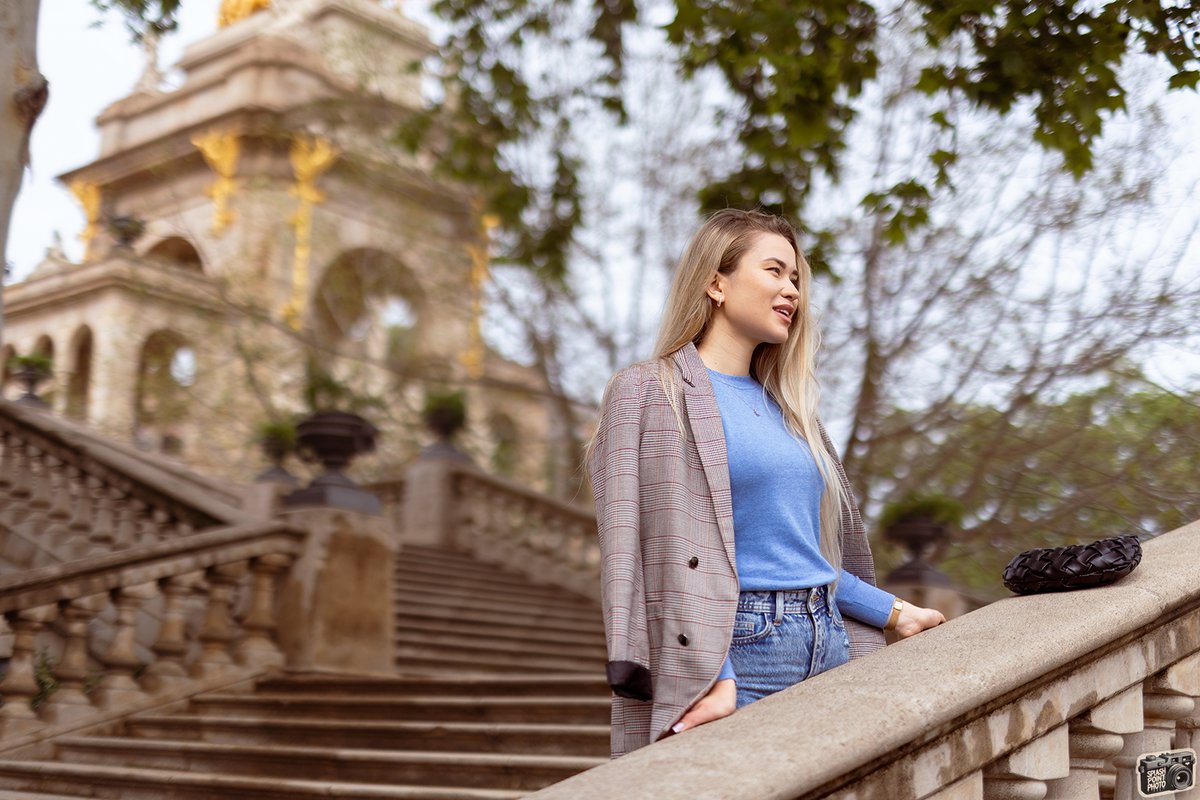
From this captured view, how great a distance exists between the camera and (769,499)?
2.80 m

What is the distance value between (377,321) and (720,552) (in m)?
19.5

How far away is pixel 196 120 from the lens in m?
32.2

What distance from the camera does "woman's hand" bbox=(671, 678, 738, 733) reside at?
8.43ft

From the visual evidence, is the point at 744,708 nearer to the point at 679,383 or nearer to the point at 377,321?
the point at 679,383

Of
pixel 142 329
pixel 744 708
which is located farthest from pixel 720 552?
pixel 142 329

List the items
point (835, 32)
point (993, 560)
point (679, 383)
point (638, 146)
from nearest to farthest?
point (679, 383)
point (835, 32)
point (993, 560)
point (638, 146)

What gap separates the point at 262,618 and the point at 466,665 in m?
2.05

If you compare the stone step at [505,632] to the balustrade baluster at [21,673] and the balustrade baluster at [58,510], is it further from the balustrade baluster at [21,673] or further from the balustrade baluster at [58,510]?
the balustrade baluster at [21,673]

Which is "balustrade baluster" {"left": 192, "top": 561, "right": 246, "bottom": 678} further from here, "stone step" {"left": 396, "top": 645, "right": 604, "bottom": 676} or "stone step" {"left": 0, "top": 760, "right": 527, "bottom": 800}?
"stone step" {"left": 396, "top": 645, "right": 604, "bottom": 676}

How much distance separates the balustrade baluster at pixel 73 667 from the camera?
25.7 ft

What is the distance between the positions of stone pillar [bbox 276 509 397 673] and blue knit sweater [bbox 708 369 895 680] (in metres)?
6.81

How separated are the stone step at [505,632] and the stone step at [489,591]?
840mm

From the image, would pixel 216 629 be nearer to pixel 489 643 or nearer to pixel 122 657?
pixel 122 657

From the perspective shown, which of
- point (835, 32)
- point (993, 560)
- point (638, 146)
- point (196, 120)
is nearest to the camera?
point (835, 32)
